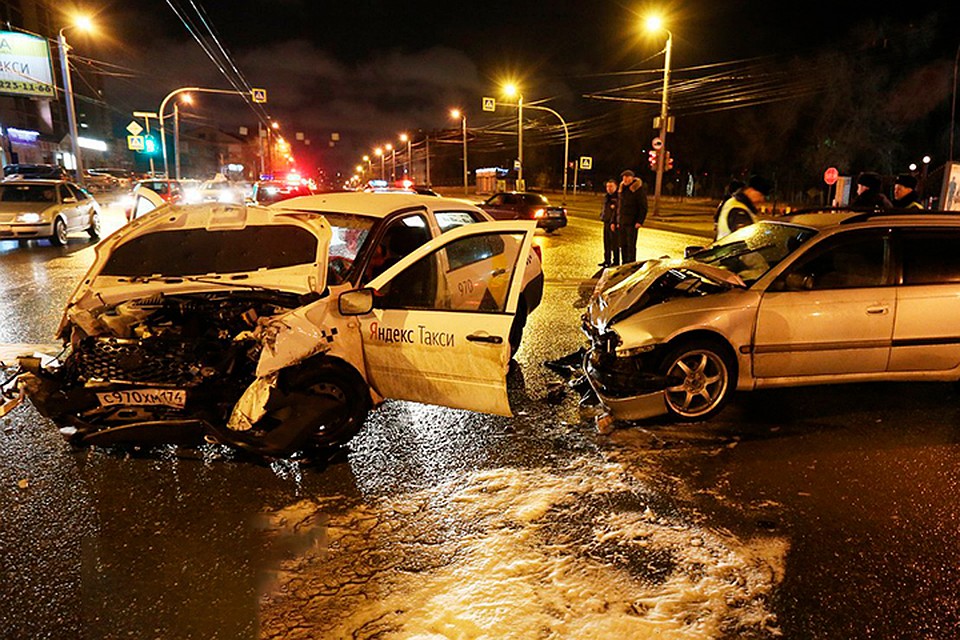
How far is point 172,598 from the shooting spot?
289cm

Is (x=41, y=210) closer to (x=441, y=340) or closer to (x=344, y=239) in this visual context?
(x=344, y=239)

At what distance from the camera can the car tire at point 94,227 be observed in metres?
17.1

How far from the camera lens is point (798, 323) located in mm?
4793

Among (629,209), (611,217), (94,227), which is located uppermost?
(629,209)

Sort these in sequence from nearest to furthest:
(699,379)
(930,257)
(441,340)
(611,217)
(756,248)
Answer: (441,340), (699,379), (930,257), (756,248), (611,217)

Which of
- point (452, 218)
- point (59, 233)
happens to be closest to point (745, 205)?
point (452, 218)

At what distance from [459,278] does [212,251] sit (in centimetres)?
204

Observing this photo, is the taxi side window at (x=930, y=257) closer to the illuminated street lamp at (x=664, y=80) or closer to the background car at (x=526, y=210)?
the background car at (x=526, y=210)

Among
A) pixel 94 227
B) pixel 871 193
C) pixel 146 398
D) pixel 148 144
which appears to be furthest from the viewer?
pixel 148 144

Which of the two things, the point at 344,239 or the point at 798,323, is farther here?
the point at 344,239

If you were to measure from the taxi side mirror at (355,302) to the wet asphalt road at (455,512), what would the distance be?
1.04 m

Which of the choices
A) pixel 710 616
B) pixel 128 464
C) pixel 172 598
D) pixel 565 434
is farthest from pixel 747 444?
pixel 128 464

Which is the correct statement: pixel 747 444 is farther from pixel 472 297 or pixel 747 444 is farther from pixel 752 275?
pixel 472 297

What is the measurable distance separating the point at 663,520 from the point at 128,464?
11.5ft
